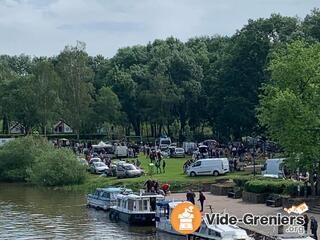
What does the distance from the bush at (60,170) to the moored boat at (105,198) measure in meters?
16.5

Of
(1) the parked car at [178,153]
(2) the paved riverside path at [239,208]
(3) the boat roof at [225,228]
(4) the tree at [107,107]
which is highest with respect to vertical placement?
(4) the tree at [107,107]

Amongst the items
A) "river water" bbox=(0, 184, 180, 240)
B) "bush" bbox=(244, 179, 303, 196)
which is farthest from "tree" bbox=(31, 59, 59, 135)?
"bush" bbox=(244, 179, 303, 196)

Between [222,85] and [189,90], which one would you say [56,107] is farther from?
[222,85]

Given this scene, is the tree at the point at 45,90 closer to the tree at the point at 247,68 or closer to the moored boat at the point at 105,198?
the tree at the point at 247,68

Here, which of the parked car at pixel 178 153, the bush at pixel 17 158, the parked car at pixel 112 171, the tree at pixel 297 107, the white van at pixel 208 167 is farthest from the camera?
the parked car at pixel 178 153

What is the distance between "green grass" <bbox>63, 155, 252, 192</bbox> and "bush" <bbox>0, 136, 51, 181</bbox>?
10.7 m

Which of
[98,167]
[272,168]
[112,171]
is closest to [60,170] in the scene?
[112,171]

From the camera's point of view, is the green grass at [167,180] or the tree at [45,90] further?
the tree at [45,90]

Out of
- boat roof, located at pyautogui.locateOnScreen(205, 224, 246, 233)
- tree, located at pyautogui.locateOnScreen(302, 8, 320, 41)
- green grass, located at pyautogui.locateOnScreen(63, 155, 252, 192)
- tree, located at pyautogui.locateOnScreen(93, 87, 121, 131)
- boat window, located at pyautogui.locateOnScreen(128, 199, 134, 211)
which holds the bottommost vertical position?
boat roof, located at pyautogui.locateOnScreen(205, 224, 246, 233)

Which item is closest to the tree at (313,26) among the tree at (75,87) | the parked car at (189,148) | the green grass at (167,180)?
the parked car at (189,148)

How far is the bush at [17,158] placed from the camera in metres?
87.9

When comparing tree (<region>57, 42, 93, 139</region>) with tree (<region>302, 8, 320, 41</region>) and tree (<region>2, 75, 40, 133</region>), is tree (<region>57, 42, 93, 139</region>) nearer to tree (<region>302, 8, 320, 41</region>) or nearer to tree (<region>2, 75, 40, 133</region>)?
tree (<region>2, 75, 40, 133</region>)

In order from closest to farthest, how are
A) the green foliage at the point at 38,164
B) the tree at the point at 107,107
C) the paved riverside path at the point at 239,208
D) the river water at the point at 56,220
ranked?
the paved riverside path at the point at 239,208
the river water at the point at 56,220
the green foliage at the point at 38,164
the tree at the point at 107,107

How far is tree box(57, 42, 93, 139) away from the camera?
380 feet
